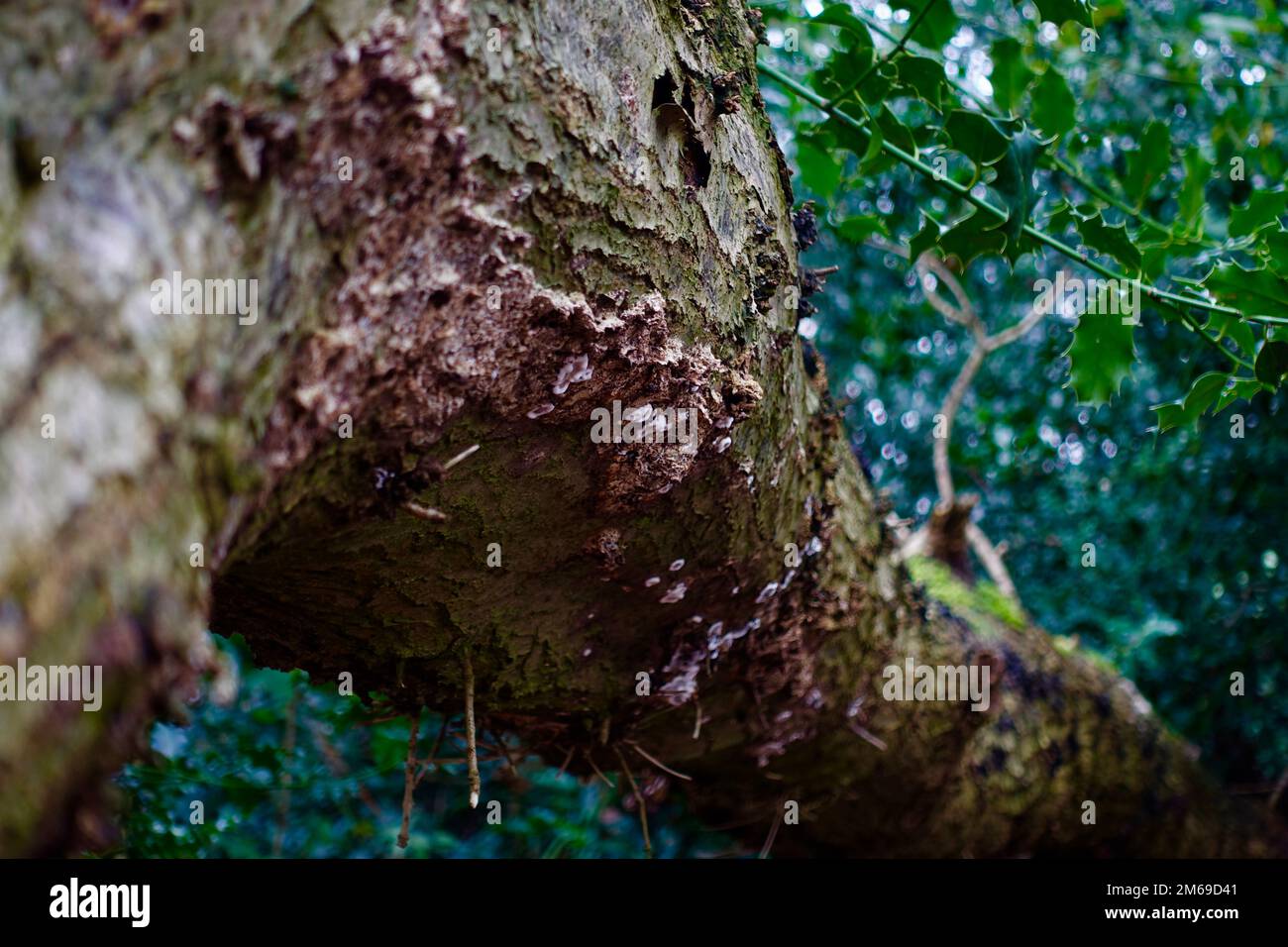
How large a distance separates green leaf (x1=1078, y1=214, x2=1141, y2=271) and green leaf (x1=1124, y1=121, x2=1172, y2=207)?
28 centimetres

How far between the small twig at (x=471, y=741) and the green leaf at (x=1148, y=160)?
925mm

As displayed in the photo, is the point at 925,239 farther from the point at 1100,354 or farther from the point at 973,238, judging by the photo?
the point at 1100,354

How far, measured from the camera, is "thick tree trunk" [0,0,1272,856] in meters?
0.34

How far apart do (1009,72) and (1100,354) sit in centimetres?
31

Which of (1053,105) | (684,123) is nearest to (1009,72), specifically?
(1053,105)

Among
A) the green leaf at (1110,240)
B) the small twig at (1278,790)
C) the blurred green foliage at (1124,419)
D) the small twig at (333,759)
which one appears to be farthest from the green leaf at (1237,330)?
the small twig at (333,759)

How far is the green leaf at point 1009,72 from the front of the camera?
95 cm

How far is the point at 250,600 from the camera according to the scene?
2.29 feet

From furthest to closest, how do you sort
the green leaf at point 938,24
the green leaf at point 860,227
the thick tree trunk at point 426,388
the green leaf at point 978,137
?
the green leaf at point 860,227
the green leaf at point 938,24
the green leaf at point 978,137
the thick tree trunk at point 426,388

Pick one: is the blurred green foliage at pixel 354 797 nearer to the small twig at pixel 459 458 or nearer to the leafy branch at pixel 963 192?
the small twig at pixel 459 458

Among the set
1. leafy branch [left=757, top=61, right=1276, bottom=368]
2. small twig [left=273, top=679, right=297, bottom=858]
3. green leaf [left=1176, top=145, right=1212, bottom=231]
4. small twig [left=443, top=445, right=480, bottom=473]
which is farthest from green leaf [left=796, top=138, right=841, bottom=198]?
small twig [left=273, top=679, right=297, bottom=858]
